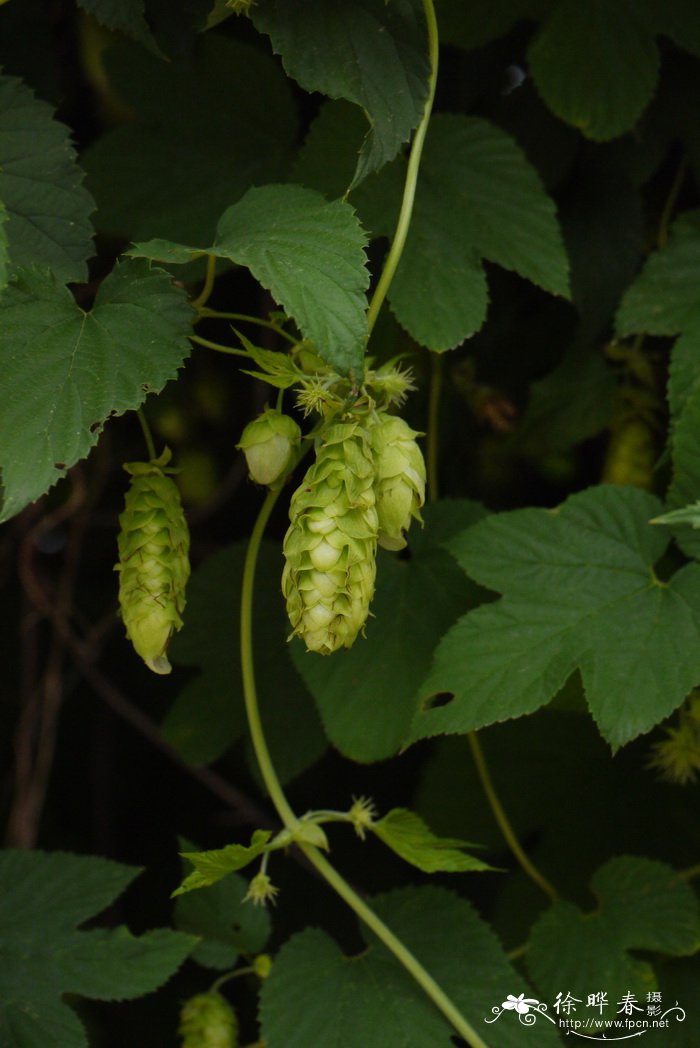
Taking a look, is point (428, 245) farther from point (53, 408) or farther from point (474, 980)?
point (474, 980)

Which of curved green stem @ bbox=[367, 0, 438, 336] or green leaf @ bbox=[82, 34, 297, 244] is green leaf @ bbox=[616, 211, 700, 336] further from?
green leaf @ bbox=[82, 34, 297, 244]

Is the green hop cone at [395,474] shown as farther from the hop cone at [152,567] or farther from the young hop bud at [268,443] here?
the hop cone at [152,567]

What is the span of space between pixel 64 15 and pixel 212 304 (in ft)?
1.90

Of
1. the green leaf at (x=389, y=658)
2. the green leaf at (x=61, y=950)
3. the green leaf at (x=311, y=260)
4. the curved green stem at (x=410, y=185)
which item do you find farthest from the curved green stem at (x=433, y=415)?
the green leaf at (x=61, y=950)

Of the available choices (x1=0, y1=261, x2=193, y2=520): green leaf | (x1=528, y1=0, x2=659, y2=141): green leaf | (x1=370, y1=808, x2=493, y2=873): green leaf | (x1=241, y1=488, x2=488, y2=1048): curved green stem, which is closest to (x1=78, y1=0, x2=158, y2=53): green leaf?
(x1=0, y1=261, x2=193, y2=520): green leaf

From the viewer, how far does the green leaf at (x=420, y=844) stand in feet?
3.67

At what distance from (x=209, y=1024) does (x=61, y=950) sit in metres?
0.24

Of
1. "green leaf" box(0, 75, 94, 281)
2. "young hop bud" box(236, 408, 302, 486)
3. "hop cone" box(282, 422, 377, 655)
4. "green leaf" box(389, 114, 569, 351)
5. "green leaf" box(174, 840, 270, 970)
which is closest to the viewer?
"hop cone" box(282, 422, 377, 655)

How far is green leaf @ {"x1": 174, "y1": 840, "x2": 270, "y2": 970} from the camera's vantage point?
4.49 feet

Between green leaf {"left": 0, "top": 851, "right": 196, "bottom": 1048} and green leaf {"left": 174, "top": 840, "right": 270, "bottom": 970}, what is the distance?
0.38 ft

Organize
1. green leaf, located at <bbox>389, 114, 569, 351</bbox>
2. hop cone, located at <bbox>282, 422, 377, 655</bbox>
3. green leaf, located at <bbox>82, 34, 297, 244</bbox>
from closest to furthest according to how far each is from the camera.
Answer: hop cone, located at <bbox>282, 422, 377, 655</bbox> → green leaf, located at <bbox>389, 114, 569, 351</bbox> → green leaf, located at <bbox>82, 34, 297, 244</bbox>

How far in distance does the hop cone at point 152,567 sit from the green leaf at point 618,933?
0.71 metres

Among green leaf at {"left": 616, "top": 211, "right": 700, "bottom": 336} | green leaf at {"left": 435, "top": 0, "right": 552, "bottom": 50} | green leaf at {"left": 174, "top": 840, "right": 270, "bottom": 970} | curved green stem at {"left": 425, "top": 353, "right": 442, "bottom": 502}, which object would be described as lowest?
green leaf at {"left": 174, "top": 840, "right": 270, "bottom": 970}

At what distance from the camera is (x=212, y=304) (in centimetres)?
203
